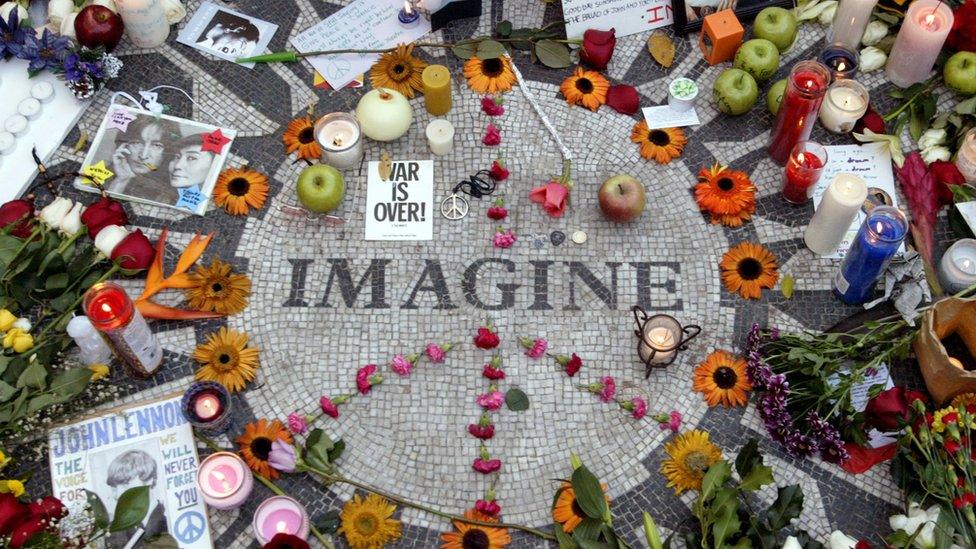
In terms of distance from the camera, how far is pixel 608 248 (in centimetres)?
305

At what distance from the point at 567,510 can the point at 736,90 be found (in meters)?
1.46

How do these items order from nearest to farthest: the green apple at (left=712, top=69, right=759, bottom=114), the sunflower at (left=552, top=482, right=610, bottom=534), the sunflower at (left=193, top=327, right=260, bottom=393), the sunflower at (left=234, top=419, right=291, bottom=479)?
the sunflower at (left=552, top=482, right=610, bottom=534), the sunflower at (left=234, top=419, right=291, bottom=479), the sunflower at (left=193, top=327, right=260, bottom=393), the green apple at (left=712, top=69, right=759, bottom=114)

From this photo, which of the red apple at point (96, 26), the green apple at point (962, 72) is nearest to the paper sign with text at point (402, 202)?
the red apple at point (96, 26)

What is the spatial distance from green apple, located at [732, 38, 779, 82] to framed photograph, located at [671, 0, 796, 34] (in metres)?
0.20

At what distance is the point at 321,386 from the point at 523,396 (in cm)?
59

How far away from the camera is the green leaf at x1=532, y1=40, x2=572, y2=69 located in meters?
3.32

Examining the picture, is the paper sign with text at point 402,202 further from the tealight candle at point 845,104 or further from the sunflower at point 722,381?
the tealight candle at point 845,104

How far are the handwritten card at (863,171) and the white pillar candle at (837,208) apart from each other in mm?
106

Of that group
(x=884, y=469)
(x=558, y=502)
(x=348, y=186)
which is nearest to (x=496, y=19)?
(x=348, y=186)

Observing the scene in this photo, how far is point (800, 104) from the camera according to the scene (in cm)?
296

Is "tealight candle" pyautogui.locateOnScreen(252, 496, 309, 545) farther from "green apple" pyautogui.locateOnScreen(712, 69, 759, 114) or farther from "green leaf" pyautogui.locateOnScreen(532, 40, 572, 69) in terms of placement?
"green apple" pyautogui.locateOnScreen(712, 69, 759, 114)

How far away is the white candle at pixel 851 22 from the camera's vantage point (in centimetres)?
321

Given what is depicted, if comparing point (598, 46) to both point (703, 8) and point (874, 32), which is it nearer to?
point (703, 8)

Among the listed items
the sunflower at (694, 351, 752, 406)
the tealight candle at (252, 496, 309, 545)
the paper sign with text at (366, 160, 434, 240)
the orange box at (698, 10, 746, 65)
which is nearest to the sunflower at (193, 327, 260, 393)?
the tealight candle at (252, 496, 309, 545)
